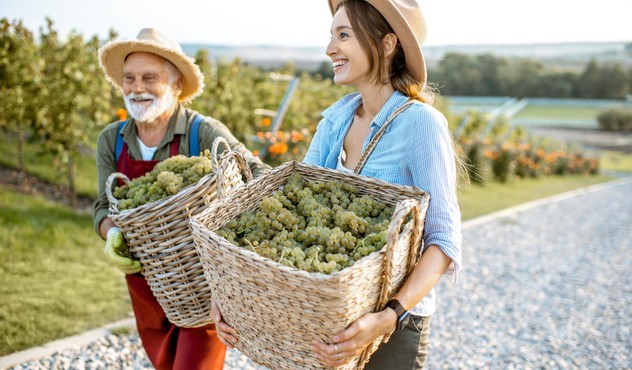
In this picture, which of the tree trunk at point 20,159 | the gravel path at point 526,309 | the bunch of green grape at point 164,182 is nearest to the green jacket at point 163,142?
the bunch of green grape at point 164,182

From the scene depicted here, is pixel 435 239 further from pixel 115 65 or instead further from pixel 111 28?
pixel 111 28

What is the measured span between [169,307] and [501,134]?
1450cm

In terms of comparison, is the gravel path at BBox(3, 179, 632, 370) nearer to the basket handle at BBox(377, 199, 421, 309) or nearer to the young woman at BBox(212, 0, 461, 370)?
the young woman at BBox(212, 0, 461, 370)

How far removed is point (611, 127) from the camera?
32969mm

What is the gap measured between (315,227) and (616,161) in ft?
90.7

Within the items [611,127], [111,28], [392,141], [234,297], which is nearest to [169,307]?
[234,297]

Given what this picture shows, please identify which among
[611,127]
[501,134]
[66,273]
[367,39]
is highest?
[367,39]

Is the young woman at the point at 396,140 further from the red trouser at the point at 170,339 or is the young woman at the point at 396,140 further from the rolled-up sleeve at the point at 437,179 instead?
the red trouser at the point at 170,339

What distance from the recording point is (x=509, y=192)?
11.1 meters

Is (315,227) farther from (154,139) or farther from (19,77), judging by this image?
(19,77)

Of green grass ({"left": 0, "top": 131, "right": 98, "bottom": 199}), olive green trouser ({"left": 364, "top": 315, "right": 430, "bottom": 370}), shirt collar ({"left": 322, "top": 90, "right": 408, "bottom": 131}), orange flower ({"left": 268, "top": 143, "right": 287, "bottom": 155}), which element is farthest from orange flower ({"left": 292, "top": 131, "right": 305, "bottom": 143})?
olive green trouser ({"left": 364, "top": 315, "right": 430, "bottom": 370})

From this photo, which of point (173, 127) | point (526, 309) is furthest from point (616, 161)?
point (173, 127)

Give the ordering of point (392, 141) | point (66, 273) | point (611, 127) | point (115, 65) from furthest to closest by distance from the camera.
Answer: point (611, 127) → point (66, 273) → point (115, 65) → point (392, 141)

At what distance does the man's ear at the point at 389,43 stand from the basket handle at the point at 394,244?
0.59m
